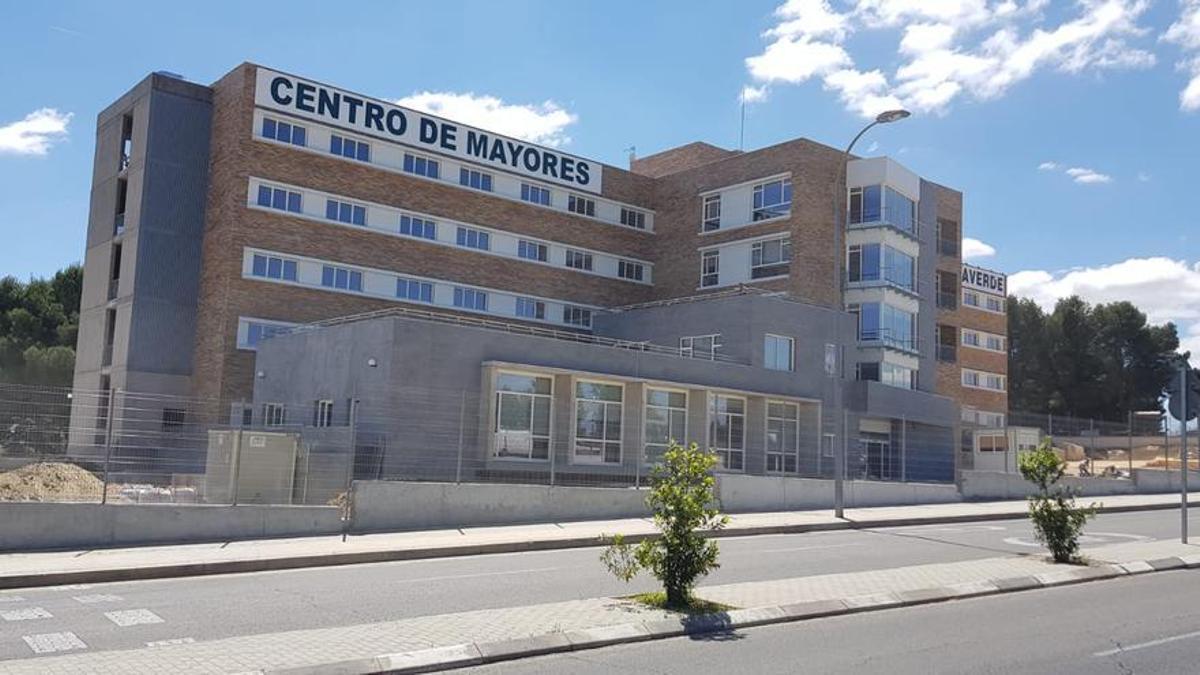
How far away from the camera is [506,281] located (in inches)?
1864

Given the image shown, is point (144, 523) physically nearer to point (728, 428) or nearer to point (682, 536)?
point (682, 536)

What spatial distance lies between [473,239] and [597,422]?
1611 cm

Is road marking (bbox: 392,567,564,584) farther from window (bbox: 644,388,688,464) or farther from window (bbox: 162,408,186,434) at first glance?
window (bbox: 644,388,688,464)

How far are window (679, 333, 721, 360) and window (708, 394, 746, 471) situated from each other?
8.52 feet

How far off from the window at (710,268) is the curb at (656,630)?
3612 centimetres

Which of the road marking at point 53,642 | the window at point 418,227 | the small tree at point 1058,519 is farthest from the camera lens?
the window at point 418,227

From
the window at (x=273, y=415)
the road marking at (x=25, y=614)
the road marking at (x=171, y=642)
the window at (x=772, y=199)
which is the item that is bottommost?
the road marking at (x=25, y=614)

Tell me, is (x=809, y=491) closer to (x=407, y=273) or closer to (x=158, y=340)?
(x=407, y=273)

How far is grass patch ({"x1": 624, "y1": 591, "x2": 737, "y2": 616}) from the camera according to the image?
10110 mm

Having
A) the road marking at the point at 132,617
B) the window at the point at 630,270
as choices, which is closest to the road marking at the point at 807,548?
the road marking at the point at 132,617

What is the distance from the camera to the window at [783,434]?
36.9 metres

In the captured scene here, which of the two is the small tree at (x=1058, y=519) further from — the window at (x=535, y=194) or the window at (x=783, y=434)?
the window at (x=535, y=194)

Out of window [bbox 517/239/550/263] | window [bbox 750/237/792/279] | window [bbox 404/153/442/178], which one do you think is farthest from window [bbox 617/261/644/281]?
window [bbox 404/153/442/178]

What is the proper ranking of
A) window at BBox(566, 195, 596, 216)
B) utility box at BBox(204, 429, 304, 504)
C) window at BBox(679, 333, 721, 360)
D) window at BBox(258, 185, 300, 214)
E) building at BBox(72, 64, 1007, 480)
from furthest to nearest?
window at BBox(566, 195, 596, 216) < window at BBox(258, 185, 300, 214) < window at BBox(679, 333, 721, 360) < building at BBox(72, 64, 1007, 480) < utility box at BBox(204, 429, 304, 504)
